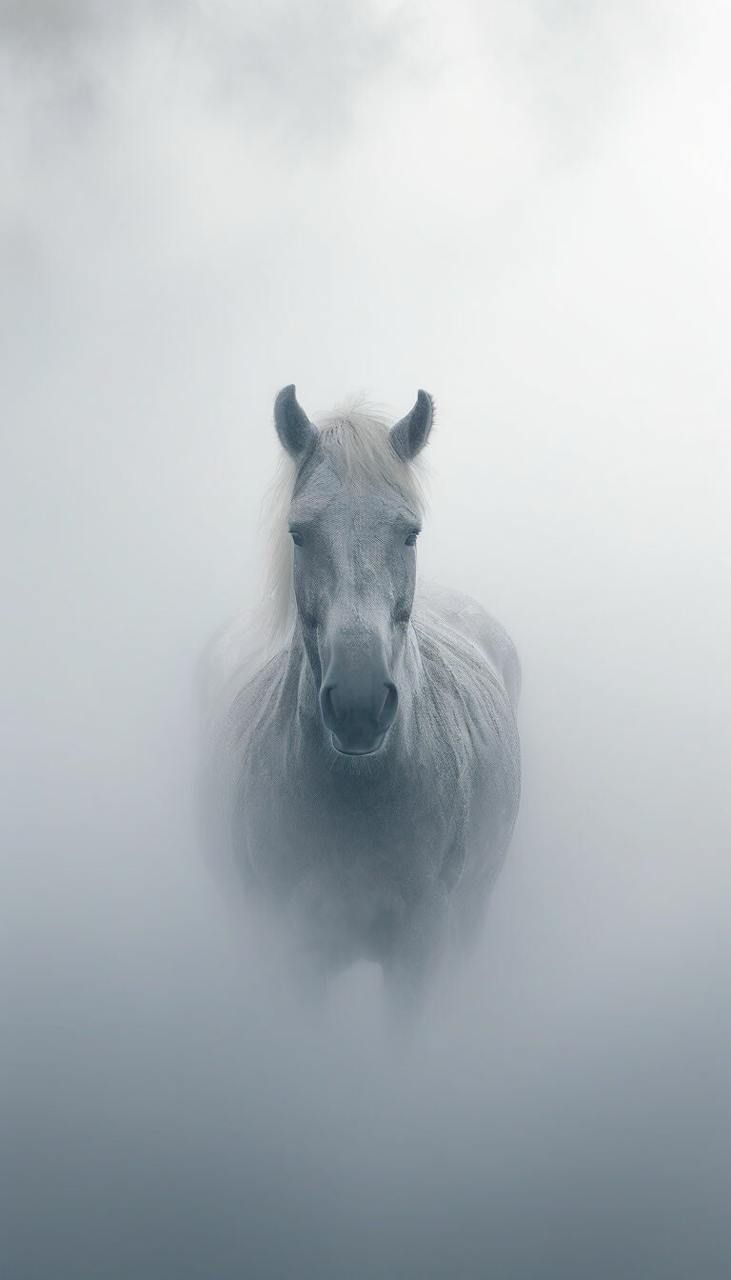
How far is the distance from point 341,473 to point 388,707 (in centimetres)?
31

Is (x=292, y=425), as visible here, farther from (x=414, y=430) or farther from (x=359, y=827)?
(x=359, y=827)

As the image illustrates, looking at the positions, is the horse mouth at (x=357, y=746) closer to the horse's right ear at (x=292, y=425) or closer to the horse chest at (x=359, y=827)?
the horse chest at (x=359, y=827)

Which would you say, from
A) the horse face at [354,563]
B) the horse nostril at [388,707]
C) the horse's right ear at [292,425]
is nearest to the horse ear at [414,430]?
the horse face at [354,563]

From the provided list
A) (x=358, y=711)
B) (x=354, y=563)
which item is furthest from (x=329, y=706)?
(x=354, y=563)

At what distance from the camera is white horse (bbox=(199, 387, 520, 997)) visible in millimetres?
1049

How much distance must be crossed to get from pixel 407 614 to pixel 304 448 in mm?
267

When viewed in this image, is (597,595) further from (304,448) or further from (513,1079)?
(304,448)

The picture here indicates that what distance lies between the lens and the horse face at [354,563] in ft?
3.29

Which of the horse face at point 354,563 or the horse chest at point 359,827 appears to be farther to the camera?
the horse chest at point 359,827

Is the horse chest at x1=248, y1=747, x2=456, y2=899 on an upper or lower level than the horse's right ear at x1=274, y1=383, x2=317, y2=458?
lower

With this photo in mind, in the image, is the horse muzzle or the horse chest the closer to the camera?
the horse muzzle

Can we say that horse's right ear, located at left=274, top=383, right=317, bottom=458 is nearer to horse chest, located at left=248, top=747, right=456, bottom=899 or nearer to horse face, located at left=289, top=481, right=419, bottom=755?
horse face, located at left=289, top=481, right=419, bottom=755

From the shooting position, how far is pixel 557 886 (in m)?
2.38

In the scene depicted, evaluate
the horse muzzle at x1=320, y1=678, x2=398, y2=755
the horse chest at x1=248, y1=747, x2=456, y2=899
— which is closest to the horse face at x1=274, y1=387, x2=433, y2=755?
the horse muzzle at x1=320, y1=678, x2=398, y2=755
